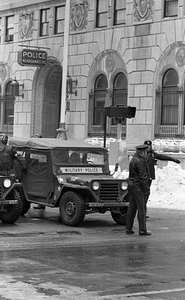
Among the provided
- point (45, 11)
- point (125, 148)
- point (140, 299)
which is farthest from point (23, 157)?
point (45, 11)

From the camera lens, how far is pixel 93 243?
13875 millimetres

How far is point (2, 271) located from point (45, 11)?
98.8ft

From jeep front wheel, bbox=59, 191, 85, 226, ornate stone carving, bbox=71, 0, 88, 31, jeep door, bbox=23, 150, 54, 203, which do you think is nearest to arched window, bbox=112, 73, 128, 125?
ornate stone carving, bbox=71, 0, 88, 31

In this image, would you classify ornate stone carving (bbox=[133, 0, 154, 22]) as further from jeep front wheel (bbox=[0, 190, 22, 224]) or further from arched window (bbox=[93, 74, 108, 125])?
jeep front wheel (bbox=[0, 190, 22, 224])

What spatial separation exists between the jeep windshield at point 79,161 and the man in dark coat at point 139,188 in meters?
2.21

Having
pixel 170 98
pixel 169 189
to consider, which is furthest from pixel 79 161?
pixel 170 98

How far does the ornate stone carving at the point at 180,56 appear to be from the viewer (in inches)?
1243

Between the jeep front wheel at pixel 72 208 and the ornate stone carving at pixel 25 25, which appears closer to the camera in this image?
the jeep front wheel at pixel 72 208

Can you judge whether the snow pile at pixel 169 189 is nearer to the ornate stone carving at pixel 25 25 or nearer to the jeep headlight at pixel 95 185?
the jeep headlight at pixel 95 185

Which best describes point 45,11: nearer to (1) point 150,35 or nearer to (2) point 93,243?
(1) point 150,35

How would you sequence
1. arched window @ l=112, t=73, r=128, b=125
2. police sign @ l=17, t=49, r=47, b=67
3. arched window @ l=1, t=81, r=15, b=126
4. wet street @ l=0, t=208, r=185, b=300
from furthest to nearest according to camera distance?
arched window @ l=1, t=81, r=15, b=126, police sign @ l=17, t=49, r=47, b=67, arched window @ l=112, t=73, r=128, b=125, wet street @ l=0, t=208, r=185, b=300

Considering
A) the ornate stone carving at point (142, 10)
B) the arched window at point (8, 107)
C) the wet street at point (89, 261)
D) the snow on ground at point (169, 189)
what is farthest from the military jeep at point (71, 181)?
the arched window at point (8, 107)

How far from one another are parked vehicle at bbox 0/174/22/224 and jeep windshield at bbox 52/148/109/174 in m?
1.32

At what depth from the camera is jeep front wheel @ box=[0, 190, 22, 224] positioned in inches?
638
